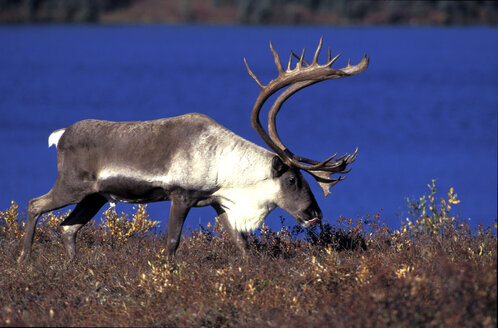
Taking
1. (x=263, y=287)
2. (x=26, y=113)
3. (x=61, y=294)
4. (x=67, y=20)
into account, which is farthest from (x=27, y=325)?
(x=67, y=20)

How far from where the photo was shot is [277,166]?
8.12 metres

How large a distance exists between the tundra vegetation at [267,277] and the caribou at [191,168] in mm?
435

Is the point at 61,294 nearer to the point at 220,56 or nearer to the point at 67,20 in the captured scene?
the point at 220,56

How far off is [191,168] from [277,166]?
0.86 meters

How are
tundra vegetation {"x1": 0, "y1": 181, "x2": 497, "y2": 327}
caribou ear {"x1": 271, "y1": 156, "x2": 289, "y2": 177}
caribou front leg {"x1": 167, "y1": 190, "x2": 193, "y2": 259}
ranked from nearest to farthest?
tundra vegetation {"x1": 0, "y1": 181, "x2": 497, "y2": 327} < caribou front leg {"x1": 167, "y1": 190, "x2": 193, "y2": 259} < caribou ear {"x1": 271, "y1": 156, "x2": 289, "y2": 177}

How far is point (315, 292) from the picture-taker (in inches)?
269

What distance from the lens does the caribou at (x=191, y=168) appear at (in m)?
7.95

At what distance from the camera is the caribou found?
313 inches

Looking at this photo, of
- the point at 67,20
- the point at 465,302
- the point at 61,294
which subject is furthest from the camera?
the point at 67,20

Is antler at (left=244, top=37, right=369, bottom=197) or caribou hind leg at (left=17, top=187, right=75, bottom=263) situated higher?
antler at (left=244, top=37, right=369, bottom=197)

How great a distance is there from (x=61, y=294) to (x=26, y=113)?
3985cm

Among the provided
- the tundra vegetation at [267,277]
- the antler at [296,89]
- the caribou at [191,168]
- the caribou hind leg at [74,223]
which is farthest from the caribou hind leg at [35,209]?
the antler at [296,89]

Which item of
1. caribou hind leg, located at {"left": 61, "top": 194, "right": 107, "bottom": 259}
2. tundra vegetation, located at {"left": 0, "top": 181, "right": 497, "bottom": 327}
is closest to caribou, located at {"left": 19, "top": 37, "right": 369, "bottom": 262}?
caribou hind leg, located at {"left": 61, "top": 194, "right": 107, "bottom": 259}

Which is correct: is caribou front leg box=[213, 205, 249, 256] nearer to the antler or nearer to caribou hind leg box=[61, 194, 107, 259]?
the antler
